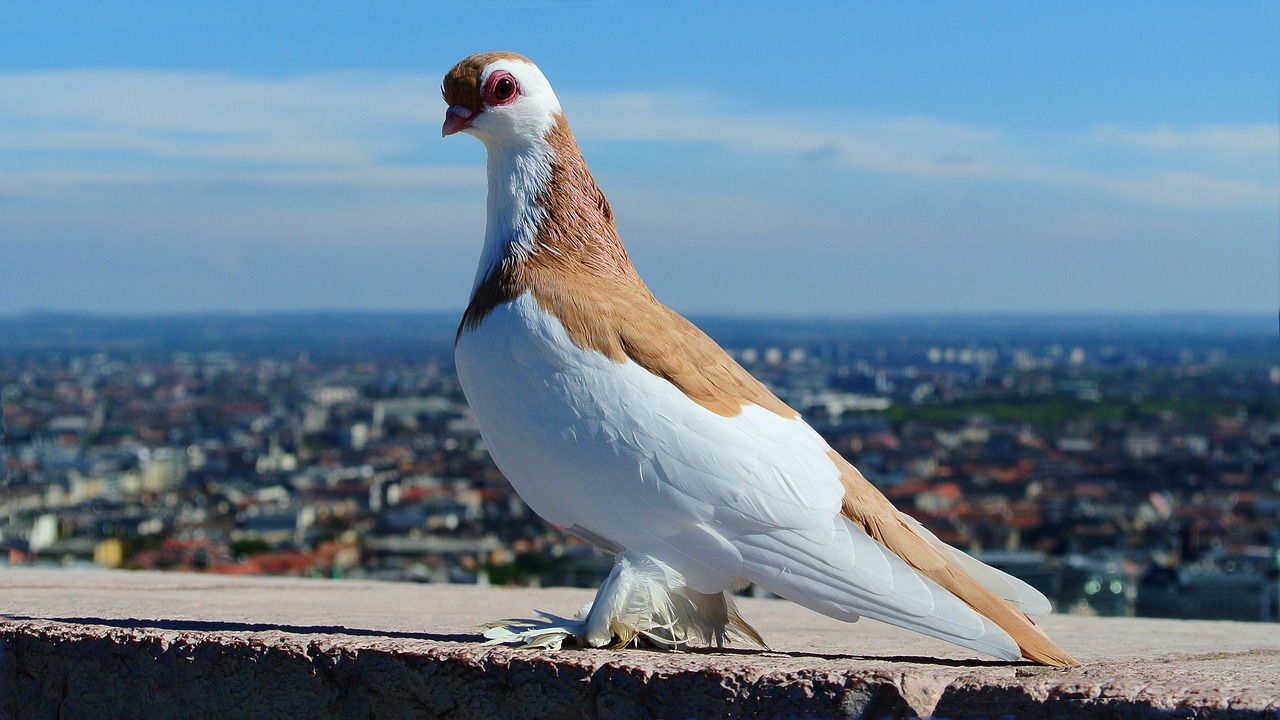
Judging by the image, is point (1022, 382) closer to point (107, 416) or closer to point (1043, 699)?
point (107, 416)

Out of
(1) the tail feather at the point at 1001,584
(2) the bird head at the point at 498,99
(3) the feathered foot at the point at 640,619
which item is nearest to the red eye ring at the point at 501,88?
(2) the bird head at the point at 498,99

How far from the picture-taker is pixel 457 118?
128 inches

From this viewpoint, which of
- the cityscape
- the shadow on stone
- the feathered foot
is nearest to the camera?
the feathered foot

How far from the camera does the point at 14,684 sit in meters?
3.69

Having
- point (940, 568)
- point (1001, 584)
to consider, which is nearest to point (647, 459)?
point (940, 568)

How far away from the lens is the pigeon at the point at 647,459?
2.93m

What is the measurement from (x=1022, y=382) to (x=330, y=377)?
27.6 m

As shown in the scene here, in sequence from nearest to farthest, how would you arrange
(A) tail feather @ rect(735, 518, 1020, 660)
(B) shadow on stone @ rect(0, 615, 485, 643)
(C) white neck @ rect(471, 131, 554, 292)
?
(A) tail feather @ rect(735, 518, 1020, 660) → (C) white neck @ rect(471, 131, 554, 292) → (B) shadow on stone @ rect(0, 615, 485, 643)

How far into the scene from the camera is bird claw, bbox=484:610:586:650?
3137mm

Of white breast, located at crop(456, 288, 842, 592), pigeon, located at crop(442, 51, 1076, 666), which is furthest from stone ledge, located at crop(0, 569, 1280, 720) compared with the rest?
white breast, located at crop(456, 288, 842, 592)

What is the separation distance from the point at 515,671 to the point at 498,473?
16814mm

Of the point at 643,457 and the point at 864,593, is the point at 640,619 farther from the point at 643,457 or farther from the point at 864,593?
the point at 864,593

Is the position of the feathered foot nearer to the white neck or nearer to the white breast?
the white breast

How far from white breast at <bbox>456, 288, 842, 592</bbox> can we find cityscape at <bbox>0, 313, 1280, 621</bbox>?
16.3m
